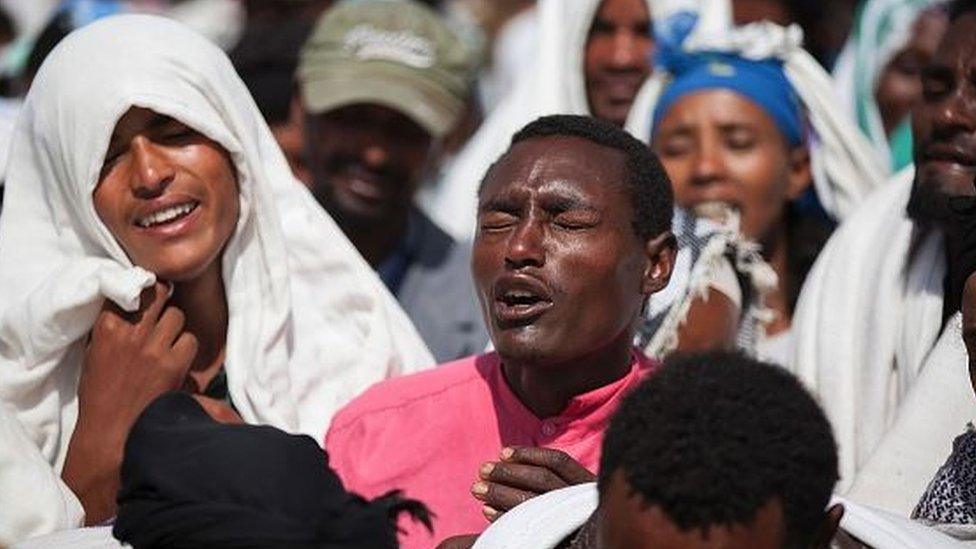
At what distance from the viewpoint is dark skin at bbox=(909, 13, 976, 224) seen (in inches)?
207

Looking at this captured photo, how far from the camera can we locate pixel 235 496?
11.6 ft

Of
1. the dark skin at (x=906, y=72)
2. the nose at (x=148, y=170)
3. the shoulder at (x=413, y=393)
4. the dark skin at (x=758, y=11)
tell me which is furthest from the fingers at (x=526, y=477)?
the dark skin at (x=758, y=11)

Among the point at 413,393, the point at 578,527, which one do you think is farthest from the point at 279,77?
the point at 578,527

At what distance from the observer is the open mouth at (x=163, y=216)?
5.11 metres

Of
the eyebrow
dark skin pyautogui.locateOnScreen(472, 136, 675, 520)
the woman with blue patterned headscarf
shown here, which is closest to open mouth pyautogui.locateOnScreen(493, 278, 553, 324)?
dark skin pyautogui.locateOnScreen(472, 136, 675, 520)

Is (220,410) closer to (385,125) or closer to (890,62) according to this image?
(385,125)

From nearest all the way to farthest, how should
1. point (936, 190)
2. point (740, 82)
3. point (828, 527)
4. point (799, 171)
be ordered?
point (828, 527)
point (936, 190)
point (740, 82)
point (799, 171)

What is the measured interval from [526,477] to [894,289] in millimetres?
1382

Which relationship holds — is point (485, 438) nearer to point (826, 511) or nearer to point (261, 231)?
point (261, 231)

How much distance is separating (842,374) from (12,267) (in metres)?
1.77

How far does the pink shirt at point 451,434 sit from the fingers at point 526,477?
251 millimetres

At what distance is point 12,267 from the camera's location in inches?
205

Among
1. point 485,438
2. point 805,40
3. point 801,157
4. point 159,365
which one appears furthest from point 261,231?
point 805,40

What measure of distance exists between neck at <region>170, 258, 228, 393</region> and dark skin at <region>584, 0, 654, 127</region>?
84.4 inches
